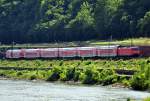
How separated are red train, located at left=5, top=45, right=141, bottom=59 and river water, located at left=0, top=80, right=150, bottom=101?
23166 millimetres

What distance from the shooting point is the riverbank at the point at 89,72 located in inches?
3910

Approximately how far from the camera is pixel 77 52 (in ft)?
469

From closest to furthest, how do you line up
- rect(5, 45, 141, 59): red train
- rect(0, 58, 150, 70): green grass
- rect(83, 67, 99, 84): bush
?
rect(83, 67, 99, 84): bush, rect(0, 58, 150, 70): green grass, rect(5, 45, 141, 59): red train

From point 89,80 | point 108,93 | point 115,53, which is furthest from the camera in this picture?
point 115,53

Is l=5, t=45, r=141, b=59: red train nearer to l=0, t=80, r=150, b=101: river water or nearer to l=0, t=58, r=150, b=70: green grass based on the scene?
l=0, t=58, r=150, b=70: green grass

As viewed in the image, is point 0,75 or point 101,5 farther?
point 101,5

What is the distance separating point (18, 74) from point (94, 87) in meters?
34.9

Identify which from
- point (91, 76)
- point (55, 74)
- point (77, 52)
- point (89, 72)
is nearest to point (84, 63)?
point (55, 74)

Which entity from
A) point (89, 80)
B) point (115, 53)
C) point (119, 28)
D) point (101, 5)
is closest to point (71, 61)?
point (115, 53)

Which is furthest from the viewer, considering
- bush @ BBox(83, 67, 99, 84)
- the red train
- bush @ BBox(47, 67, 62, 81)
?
the red train

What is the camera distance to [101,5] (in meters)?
199

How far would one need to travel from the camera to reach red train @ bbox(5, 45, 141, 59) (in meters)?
130

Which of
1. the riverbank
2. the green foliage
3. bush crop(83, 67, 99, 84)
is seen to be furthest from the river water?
bush crop(83, 67, 99, 84)

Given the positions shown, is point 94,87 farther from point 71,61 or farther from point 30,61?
point 30,61
